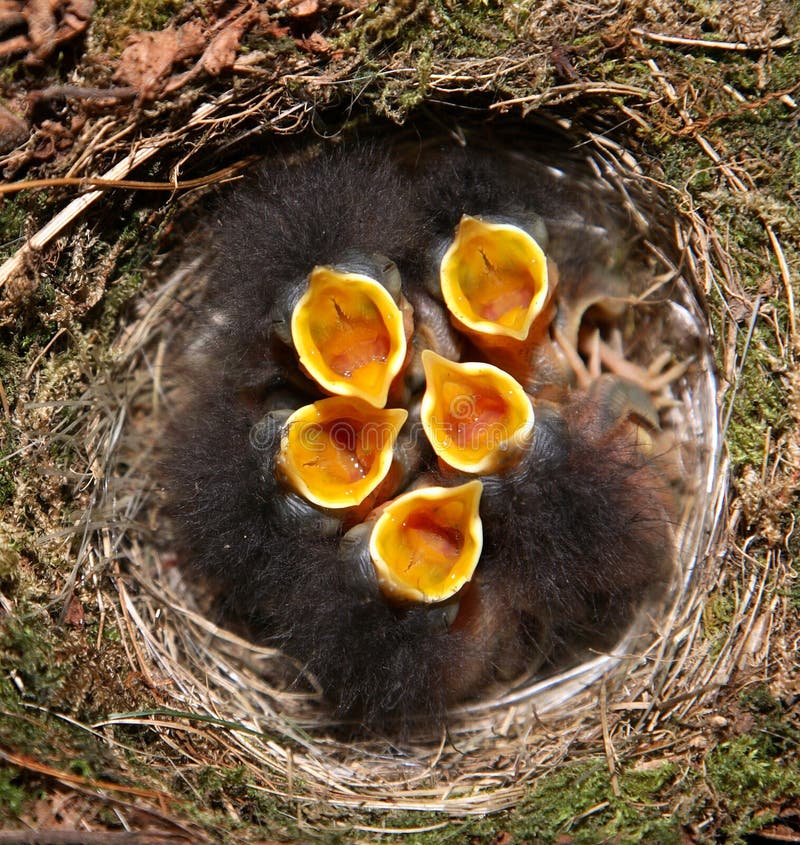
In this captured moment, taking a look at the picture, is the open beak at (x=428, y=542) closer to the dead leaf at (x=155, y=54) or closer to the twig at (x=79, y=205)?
the twig at (x=79, y=205)

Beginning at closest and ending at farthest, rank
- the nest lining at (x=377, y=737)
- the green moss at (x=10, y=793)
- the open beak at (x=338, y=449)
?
the green moss at (x=10, y=793) → the open beak at (x=338, y=449) → the nest lining at (x=377, y=737)

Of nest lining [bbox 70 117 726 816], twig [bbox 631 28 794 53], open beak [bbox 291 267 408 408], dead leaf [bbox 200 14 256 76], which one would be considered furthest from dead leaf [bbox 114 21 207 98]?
twig [bbox 631 28 794 53]

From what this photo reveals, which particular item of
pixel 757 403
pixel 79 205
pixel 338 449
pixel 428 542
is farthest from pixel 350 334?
pixel 757 403

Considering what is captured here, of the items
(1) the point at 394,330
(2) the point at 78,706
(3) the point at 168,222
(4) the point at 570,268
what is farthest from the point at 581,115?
(2) the point at 78,706

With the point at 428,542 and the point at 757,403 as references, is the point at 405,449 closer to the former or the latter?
the point at 428,542

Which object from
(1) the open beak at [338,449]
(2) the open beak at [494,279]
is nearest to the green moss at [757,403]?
(2) the open beak at [494,279]

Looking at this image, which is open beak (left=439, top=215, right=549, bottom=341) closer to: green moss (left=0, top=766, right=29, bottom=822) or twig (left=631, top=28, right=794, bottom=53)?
twig (left=631, top=28, right=794, bottom=53)

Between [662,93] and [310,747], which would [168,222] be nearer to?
[662,93]
